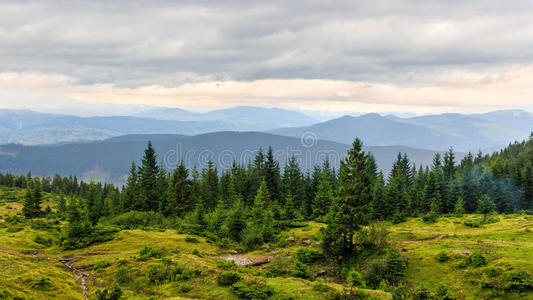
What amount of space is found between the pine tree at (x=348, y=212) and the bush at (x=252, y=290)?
16.0 meters

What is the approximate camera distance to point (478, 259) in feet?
95.6

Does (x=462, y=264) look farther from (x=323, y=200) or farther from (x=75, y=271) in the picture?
(x=323, y=200)

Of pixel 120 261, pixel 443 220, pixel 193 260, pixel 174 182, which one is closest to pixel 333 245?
pixel 193 260

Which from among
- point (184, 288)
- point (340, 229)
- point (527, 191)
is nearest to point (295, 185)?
point (340, 229)

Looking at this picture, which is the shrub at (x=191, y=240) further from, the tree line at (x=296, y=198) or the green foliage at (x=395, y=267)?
the green foliage at (x=395, y=267)

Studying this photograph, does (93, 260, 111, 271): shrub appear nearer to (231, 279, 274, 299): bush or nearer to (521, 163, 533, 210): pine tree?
(231, 279, 274, 299): bush

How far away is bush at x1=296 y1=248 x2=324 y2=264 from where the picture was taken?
39000 mm

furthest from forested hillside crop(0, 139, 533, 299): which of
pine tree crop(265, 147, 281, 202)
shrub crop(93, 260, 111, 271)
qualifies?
shrub crop(93, 260, 111, 271)

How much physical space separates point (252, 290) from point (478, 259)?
21743 mm

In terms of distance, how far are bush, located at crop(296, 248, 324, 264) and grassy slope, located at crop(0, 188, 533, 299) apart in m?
1.26

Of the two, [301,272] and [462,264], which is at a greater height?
[462,264]

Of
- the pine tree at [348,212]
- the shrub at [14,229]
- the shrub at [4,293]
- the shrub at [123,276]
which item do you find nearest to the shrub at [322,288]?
the pine tree at [348,212]

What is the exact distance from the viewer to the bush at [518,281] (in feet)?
77.6

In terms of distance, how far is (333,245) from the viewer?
39.2 meters
